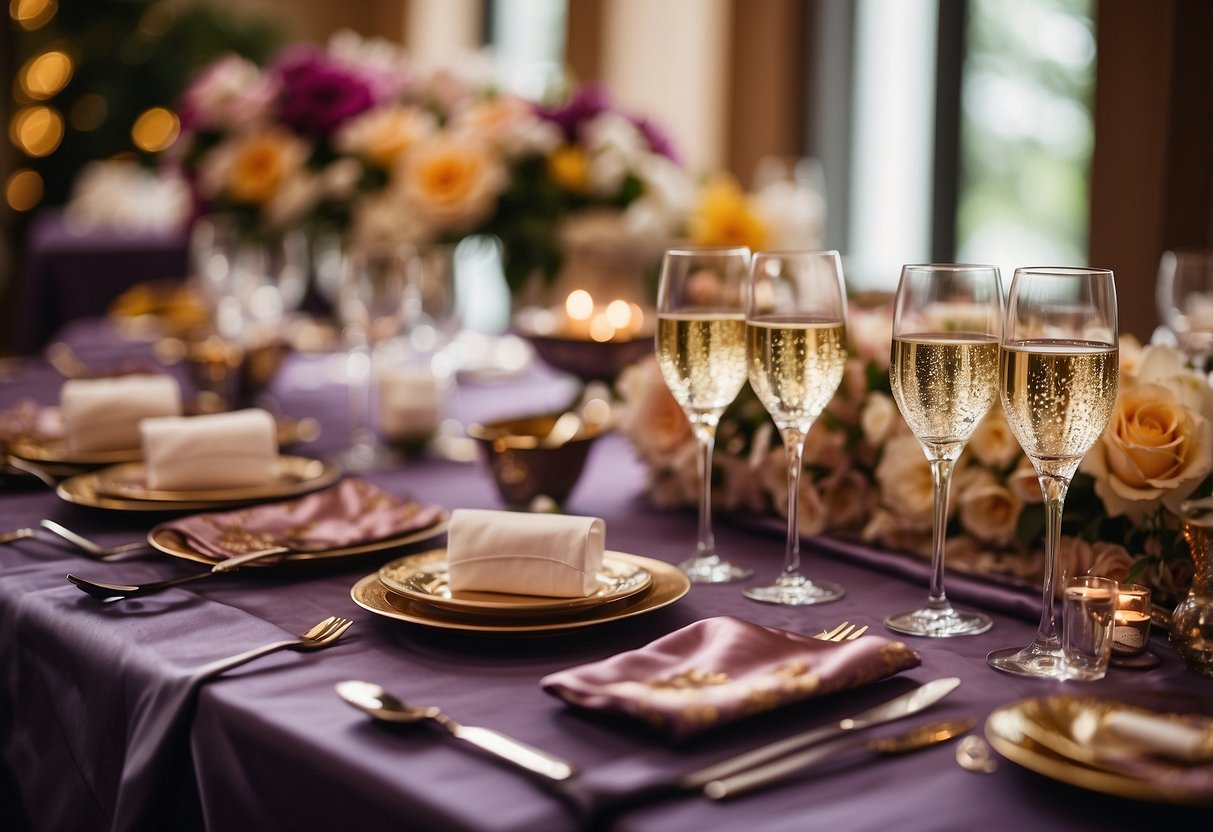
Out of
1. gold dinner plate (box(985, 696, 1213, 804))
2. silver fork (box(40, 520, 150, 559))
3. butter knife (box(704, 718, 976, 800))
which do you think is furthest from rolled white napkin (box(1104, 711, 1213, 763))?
silver fork (box(40, 520, 150, 559))

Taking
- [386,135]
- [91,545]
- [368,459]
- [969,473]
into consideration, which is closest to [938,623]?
[969,473]

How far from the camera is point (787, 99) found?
5352mm

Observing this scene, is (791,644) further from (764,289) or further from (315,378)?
(315,378)

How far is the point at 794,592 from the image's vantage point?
3.77 feet

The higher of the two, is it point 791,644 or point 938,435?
point 938,435

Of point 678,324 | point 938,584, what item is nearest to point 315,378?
point 678,324

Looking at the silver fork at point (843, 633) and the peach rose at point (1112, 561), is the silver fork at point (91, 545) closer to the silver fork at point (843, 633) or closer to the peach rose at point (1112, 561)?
the silver fork at point (843, 633)

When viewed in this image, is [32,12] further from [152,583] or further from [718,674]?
[718,674]

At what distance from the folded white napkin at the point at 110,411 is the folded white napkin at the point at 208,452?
22 centimetres

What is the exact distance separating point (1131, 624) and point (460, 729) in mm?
531

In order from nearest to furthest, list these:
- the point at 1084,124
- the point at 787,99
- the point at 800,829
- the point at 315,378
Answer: the point at 800,829
the point at 315,378
the point at 1084,124
the point at 787,99

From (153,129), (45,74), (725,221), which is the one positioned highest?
(45,74)

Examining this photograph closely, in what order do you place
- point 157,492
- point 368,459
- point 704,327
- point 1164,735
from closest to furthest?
point 1164,735
point 704,327
point 157,492
point 368,459

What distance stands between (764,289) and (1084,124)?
382cm
